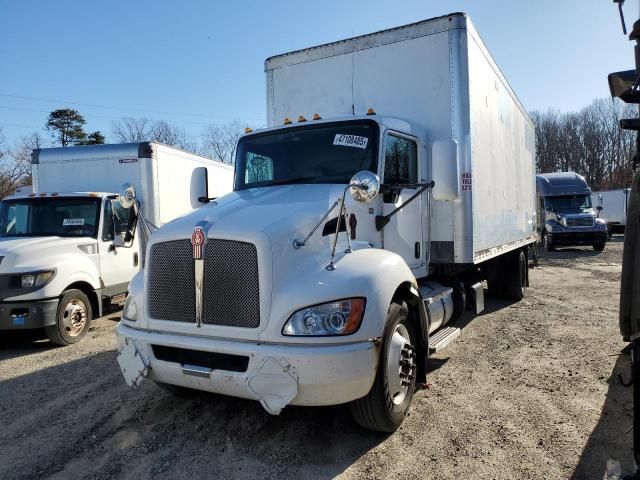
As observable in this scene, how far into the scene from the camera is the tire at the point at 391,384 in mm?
Result: 3516

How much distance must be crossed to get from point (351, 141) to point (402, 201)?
86cm

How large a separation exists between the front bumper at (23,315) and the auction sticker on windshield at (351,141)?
4.58 meters

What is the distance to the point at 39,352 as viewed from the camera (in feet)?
21.2

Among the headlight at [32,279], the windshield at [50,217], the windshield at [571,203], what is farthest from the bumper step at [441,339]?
the windshield at [571,203]

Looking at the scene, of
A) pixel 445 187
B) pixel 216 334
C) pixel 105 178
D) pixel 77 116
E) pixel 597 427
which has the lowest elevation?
pixel 597 427

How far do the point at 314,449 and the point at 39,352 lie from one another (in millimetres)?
4753

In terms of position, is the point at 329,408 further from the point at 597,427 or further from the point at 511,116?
the point at 511,116

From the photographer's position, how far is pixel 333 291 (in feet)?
10.7

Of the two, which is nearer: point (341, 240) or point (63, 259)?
point (341, 240)

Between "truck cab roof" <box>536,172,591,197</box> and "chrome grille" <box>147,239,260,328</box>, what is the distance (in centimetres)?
2234

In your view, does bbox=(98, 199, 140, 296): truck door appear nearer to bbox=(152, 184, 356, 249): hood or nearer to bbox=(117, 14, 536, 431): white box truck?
bbox=(117, 14, 536, 431): white box truck

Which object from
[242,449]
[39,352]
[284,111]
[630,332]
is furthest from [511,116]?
[39,352]

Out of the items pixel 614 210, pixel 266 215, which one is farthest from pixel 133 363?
pixel 614 210

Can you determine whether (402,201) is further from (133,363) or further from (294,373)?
(133,363)
